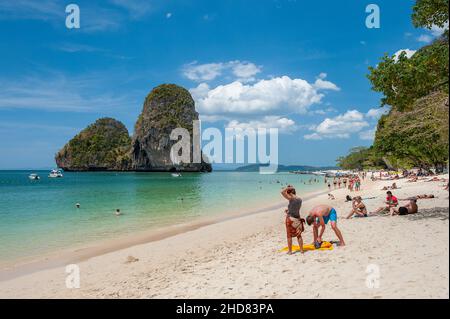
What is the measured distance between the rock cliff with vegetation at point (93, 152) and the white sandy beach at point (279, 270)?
561ft

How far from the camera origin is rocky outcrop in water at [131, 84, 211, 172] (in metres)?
156

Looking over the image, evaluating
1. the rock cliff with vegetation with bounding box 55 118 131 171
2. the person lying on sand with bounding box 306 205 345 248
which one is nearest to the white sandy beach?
the person lying on sand with bounding box 306 205 345 248

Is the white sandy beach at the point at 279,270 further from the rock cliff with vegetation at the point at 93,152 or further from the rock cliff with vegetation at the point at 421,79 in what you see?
the rock cliff with vegetation at the point at 93,152

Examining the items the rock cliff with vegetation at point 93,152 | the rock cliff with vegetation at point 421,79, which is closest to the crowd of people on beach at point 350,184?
the rock cliff with vegetation at point 421,79

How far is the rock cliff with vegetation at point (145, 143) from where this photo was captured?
515ft

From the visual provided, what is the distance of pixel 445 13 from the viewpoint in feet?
35.3

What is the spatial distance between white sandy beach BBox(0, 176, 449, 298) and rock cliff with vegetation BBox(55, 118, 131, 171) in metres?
171
